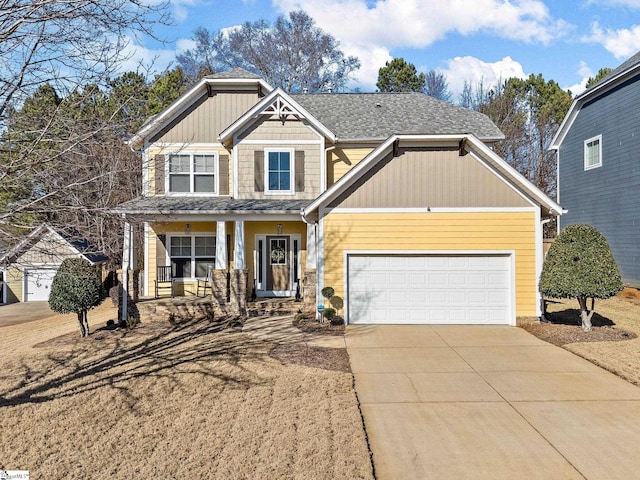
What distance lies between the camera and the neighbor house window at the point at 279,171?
1477 cm

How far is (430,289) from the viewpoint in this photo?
12312mm

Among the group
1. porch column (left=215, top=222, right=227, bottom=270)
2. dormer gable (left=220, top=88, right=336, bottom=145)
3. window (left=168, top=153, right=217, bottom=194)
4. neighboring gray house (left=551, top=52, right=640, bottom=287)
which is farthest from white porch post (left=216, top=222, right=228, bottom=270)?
neighboring gray house (left=551, top=52, right=640, bottom=287)

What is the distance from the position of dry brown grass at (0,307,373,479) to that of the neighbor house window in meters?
6.52

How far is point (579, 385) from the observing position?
23.9ft

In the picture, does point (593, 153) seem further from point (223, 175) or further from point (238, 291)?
point (238, 291)

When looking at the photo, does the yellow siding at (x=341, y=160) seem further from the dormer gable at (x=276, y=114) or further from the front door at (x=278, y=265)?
the front door at (x=278, y=265)

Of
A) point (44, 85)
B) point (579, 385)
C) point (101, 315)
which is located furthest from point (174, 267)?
point (579, 385)

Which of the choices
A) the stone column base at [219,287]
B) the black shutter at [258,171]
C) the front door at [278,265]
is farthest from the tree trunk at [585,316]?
the black shutter at [258,171]

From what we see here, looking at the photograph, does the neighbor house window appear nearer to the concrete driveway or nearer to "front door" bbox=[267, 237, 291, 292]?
"front door" bbox=[267, 237, 291, 292]

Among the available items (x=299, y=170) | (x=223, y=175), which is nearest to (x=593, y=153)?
(x=299, y=170)

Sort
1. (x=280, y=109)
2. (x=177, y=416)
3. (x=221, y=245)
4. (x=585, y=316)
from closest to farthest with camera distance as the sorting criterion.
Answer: (x=177, y=416) → (x=585, y=316) → (x=221, y=245) → (x=280, y=109)

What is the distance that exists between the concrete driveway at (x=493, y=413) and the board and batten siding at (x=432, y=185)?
415 centimetres

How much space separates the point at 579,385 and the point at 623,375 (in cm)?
110

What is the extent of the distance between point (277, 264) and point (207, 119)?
5799 millimetres
